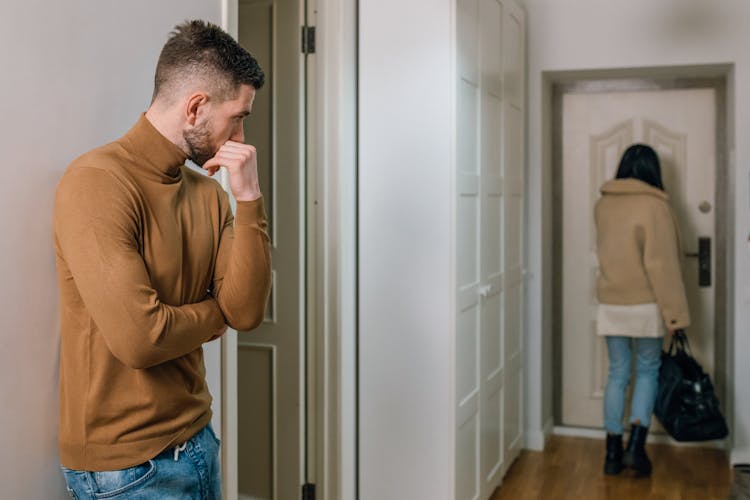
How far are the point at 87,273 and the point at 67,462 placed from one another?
408mm

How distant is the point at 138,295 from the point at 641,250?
309cm

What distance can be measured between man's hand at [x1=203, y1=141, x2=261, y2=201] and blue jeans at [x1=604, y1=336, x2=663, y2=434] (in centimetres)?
301

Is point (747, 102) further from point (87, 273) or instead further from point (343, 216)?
point (87, 273)

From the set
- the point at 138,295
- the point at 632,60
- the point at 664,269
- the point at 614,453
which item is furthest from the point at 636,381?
the point at 138,295

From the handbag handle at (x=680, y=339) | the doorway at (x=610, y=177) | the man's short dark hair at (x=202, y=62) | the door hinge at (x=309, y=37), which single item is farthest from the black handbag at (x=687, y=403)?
the man's short dark hair at (x=202, y=62)

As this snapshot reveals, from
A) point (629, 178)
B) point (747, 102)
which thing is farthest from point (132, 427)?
point (747, 102)

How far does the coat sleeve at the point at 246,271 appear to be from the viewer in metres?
1.55

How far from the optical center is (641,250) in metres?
3.98

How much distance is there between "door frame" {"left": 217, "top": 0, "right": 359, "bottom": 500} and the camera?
3.00 m

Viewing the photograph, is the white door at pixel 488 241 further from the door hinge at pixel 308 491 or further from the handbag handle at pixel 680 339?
the handbag handle at pixel 680 339

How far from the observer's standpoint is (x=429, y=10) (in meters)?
2.97

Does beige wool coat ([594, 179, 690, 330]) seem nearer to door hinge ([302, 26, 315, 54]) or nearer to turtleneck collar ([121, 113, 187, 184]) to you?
door hinge ([302, 26, 315, 54])

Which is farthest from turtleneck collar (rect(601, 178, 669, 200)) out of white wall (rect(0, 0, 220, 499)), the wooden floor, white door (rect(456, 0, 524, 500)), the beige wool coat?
white wall (rect(0, 0, 220, 499))

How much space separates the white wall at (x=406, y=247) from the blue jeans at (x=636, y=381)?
56.7 inches
